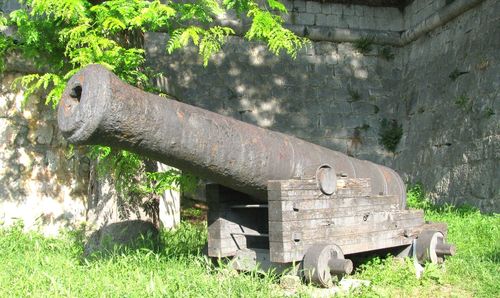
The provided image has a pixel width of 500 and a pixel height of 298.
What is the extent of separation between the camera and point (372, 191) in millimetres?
5410

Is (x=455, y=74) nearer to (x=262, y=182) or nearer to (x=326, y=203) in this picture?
(x=326, y=203)

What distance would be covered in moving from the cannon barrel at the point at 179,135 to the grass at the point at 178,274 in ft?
2.39

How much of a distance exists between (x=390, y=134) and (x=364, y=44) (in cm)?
167

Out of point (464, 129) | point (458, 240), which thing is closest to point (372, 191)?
point (458, 240)

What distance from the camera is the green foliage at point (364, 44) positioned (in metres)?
11.2

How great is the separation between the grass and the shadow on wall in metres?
4.13

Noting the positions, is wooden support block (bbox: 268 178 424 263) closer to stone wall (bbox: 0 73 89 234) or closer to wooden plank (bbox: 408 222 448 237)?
wooden plank (bbox: 408 222 448 237)

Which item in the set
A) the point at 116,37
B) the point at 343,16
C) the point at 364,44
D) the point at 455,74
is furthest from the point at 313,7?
the point at 116,37

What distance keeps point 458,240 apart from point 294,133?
14.9 ft

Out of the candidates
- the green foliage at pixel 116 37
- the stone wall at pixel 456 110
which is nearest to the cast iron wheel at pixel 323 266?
the green foliage at pixel 116 37

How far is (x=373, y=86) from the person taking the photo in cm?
1125

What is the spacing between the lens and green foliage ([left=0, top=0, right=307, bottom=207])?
5.35 metres

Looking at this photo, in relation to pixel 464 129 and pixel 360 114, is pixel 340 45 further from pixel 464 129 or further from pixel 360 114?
pixel 464 129

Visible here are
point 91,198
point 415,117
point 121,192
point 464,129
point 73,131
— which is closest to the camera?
point 73,131
